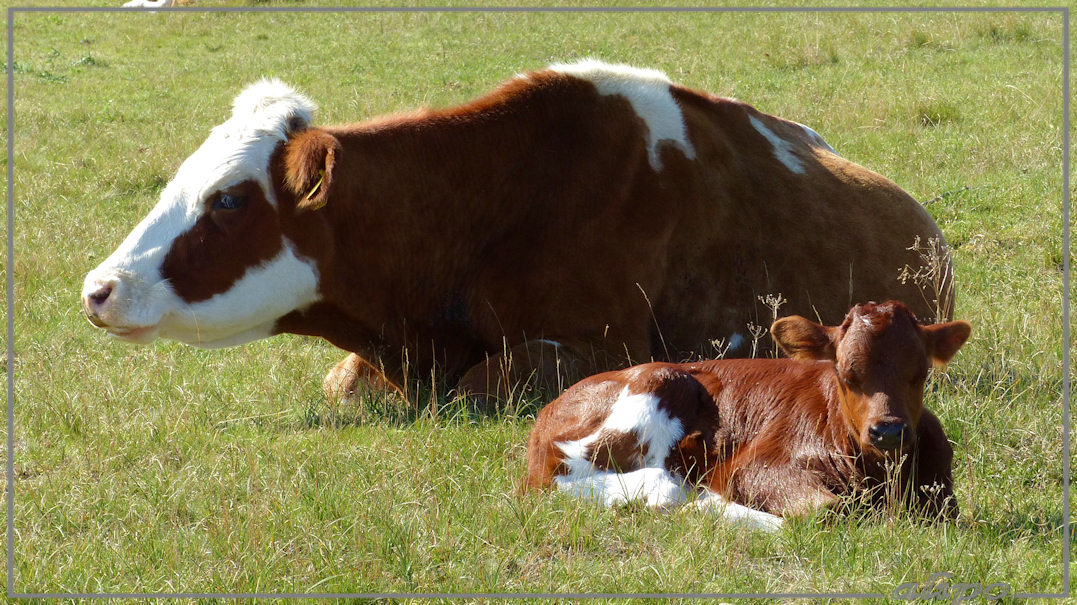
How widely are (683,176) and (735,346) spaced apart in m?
0.96

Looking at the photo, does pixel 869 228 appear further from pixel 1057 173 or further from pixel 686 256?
pixel 1057 173

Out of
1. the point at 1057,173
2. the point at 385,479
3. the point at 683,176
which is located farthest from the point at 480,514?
the point at 1057,173

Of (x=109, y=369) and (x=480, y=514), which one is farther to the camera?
(x=109, y=369)

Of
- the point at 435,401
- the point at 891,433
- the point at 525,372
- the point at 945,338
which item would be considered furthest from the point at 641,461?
the point at 525,372

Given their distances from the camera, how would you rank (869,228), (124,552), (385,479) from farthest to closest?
(869,228), (385,479), (124,552)

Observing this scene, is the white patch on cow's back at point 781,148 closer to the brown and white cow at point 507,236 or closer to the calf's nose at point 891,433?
the brown and white cow at point 507,236

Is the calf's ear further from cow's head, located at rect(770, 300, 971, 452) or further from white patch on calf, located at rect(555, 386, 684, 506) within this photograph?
white patch on calf, located at rect(555, 386, 684, 506)

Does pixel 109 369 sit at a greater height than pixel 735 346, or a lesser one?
lesser

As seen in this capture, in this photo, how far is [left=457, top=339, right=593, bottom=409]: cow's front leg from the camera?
20.6 feet

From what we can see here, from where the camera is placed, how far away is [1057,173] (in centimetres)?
916

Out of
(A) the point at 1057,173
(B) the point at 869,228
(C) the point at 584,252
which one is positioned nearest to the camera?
(C) the point at 584,252

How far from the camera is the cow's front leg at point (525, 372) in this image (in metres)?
6.29

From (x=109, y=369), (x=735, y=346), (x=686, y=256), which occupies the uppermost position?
(x=686, y=256)

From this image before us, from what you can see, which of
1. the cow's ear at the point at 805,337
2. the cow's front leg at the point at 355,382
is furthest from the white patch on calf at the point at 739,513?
the cow's front leg at the point at 355,382
